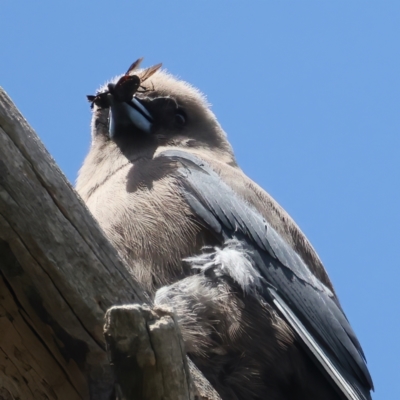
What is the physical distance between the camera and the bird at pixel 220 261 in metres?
4.24

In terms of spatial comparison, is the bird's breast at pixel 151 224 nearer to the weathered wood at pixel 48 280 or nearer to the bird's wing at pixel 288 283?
the bird's wing at pixel 288 283

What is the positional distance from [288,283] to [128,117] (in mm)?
1790

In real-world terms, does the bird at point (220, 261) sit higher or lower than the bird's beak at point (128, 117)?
lower

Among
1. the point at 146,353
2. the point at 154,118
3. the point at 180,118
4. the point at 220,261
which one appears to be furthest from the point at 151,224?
the point at 146,353

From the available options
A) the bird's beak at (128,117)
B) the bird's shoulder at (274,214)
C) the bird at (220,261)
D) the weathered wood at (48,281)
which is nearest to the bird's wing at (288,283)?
the bird at (220,261)

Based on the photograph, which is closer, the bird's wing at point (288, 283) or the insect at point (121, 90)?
the bird's wing at point (288, 283)

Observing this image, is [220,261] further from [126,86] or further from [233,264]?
[126,86]

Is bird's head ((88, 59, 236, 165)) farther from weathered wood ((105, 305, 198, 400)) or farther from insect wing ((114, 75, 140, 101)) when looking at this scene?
weathered wood ((105, 305, 198, 400))

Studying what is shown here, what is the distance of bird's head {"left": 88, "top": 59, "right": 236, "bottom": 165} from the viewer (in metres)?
5.63

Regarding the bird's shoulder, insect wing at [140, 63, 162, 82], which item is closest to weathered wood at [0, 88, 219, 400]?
the bird's shoulder

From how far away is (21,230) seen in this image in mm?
2953

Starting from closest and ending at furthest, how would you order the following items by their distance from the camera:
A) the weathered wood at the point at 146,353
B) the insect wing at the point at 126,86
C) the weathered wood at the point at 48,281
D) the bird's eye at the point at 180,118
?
the weathered wood at the point at 146,353 → the weathered wood at the point at 48,281 → the insect wing at the point at 126,86 → the bird's eye at the point at 180,118

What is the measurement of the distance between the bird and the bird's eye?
198 mm

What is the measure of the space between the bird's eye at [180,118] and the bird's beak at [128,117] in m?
0.32
